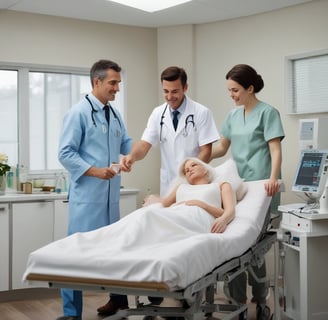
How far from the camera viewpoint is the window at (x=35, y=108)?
16.0 ft

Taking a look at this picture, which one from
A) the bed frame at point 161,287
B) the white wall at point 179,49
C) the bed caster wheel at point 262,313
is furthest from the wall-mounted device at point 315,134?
the bed frame at point 161,287

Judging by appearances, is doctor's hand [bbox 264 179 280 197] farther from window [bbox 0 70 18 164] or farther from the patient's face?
window [bbox 0 70 18 164]

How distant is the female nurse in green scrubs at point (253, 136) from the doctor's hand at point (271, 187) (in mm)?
116

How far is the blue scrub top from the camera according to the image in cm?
342

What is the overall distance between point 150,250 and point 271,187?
3.57 feet

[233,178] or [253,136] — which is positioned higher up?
[253,136]

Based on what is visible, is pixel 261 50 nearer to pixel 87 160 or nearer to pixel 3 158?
pixel 87 160

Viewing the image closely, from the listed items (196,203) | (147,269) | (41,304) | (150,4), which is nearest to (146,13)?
(150,4)

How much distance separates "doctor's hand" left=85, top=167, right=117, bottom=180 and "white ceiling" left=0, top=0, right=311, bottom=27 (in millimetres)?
1594

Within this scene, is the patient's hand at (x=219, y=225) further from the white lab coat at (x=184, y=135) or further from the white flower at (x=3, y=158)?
the white flower at (x=3, y=158)

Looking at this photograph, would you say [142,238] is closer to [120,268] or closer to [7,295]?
[120,268]

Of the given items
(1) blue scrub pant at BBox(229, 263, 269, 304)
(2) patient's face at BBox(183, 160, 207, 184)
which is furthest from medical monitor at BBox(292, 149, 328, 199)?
(2) patient's face at BBox(183, 160, 207, 184)

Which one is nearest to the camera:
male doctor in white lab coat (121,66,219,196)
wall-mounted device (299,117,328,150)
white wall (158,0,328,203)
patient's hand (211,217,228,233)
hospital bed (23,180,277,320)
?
hospital bed (23,180,277,320)

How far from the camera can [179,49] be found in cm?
529
